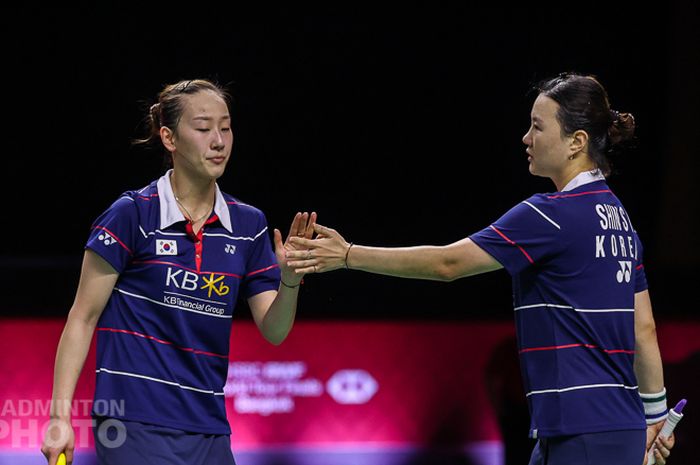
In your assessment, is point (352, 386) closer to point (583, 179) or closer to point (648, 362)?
point (648, 362)

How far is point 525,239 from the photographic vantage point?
2650 millimetres

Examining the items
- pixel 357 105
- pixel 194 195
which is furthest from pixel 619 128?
pixel 357 105

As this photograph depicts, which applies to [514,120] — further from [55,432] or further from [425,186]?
[55,432]

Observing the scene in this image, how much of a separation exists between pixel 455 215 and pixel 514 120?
0.71 meters

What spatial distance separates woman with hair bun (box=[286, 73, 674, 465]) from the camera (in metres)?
2.63

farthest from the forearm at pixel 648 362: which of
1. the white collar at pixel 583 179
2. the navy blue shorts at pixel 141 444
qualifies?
the navy blue shorts at pixel 141 444

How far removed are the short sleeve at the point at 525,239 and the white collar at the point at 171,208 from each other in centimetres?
70

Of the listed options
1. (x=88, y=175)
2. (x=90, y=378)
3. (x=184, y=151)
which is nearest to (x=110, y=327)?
(x=184, y=151)

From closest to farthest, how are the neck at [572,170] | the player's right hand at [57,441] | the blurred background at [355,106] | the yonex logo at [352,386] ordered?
the player's right hand at [57,441], the neck at [572,170], the yonex logo at [352,386], the blurred background at [355,106]

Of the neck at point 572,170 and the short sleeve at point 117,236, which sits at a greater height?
the neck at point 572,170

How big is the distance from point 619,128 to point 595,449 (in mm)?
880

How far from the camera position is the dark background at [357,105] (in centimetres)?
618

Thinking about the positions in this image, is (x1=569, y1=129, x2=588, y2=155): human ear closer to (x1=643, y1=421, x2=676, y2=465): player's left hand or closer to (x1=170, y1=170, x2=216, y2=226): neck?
(x1=643, y1=421, x2=676, y2=465): player's left hand

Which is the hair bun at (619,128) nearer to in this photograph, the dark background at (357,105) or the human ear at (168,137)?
the human ear at (168,137)
